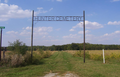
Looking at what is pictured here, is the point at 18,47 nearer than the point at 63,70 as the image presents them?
No

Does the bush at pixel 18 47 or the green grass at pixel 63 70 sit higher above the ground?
the bush at pixel 18 47

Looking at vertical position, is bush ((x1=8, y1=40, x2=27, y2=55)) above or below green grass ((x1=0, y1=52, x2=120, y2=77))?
above

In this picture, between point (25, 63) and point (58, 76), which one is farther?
point (25, 63)

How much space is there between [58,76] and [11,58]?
6.61m

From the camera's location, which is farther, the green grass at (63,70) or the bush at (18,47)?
the bush at (18,47)

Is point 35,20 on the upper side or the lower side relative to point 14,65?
upper

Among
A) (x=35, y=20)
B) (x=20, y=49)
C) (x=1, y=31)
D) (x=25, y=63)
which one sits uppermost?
(x=35, y=20)

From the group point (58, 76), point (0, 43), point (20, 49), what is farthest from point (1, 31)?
point (58, 76)

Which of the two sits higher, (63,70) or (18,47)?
(18,47)

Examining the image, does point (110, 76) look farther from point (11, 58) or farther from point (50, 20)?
point (50, 20)

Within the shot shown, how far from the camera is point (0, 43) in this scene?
13.3 metres

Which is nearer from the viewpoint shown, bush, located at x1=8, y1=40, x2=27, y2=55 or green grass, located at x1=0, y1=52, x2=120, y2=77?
green grass, located at x1=0, y1=52, x2=120, y2=77

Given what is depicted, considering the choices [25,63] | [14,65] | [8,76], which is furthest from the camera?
[25,63]

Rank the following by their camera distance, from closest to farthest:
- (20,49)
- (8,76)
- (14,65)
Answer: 1. (8,76)
2. (14,65)
3. (20,49)
